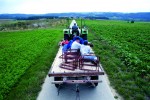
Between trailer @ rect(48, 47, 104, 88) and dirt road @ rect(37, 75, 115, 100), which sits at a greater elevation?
trailer @ rect(48, 47, 104, 88)

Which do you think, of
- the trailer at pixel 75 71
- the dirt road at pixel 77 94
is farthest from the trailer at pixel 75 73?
the dirt road at pixel 77 94

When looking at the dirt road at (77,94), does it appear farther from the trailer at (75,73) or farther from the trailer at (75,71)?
the trailer at (75,73)

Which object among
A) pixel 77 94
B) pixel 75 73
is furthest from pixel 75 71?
pixel 77 94

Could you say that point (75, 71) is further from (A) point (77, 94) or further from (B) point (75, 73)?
(A) point (77, 94)

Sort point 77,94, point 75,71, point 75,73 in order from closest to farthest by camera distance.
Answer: point 75,73, point 75,71, point 77,94

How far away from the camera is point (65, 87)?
9172mm

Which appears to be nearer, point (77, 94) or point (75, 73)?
point (75, 73)

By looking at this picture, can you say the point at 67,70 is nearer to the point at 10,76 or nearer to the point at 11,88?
the point at 11,88

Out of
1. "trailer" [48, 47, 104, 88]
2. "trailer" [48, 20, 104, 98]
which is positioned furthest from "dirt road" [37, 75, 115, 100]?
"trailer" [48, 47, 104, 88]

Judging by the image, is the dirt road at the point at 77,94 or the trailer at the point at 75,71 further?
the dirt road at the point at 77,94

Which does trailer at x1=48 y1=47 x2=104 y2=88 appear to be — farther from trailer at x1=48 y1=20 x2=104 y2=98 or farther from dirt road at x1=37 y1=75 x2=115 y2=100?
dirt road at x1=37 y1=75 x2=115 y2=100

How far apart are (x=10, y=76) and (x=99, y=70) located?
5.08 meters

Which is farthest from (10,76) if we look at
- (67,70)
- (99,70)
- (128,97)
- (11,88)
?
(128,97)

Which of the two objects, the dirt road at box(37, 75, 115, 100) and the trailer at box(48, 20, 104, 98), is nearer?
the trailer at box(48, 20, 104, 98)
